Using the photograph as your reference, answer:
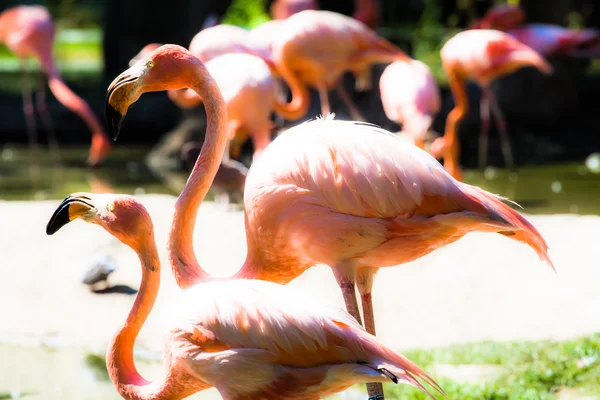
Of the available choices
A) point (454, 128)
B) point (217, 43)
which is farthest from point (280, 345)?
point (454, 128)

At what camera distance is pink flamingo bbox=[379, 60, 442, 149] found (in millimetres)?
7707

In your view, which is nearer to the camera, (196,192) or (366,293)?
(196,192)

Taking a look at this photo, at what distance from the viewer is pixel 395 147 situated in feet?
12.4

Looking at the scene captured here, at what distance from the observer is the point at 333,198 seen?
12.2 ft

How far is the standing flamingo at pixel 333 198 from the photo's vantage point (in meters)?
3.70

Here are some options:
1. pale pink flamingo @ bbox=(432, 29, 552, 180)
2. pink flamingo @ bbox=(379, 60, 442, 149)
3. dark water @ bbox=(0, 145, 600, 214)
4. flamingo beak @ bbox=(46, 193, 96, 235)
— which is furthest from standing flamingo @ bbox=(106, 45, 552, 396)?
pale pink flamingo @ bbox=(432, 29, 552, 180)

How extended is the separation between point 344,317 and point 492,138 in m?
9.17

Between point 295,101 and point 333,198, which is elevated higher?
point 333,198

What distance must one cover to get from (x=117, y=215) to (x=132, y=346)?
461 millimetres

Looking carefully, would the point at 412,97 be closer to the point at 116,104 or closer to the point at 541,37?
the point at 541,37

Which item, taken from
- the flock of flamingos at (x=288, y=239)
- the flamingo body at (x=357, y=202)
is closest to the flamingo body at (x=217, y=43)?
the flock of flamingos at (x=288, y=239)

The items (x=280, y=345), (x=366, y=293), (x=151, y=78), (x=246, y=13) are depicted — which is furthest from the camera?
(x=246, y=13)

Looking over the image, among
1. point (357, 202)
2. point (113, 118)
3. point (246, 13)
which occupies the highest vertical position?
point (113, 118)

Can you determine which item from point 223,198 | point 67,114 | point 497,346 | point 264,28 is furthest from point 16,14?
point 497,346
